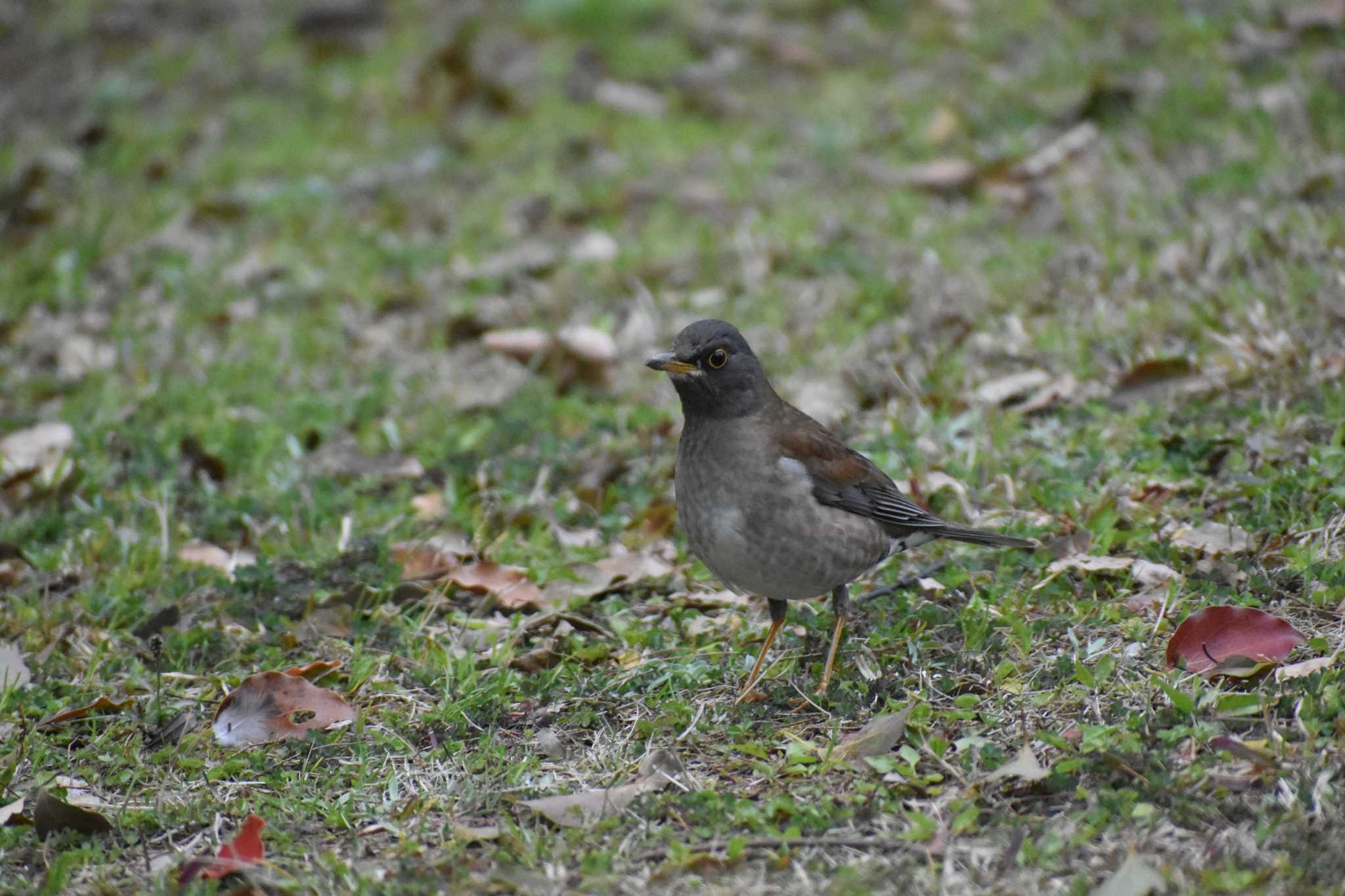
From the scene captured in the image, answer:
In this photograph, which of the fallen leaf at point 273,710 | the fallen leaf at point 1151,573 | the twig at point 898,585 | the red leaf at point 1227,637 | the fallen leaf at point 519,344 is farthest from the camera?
the fallen leaf at point 519,344

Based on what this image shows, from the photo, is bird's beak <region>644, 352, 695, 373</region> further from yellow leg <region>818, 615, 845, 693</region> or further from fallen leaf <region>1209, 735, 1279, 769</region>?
fallen leaf <region>1209, 735, 1279, 769</region>

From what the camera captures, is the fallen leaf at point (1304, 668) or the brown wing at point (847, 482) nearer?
the fallen leaf at point (1304, 668)

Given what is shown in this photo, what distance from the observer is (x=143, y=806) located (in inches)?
163

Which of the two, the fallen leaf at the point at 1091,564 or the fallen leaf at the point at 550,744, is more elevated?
the fallen leaf at the point at 1091,564

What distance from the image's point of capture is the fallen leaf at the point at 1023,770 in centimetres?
378

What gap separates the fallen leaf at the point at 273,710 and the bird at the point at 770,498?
132 cm

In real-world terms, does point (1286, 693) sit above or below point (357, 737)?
above

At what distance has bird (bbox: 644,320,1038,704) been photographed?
4668 millimetres

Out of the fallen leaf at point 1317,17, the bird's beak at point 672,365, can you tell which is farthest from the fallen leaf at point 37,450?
the fallen leaf at point 1317,17

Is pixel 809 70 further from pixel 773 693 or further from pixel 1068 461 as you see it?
pixel 773 693

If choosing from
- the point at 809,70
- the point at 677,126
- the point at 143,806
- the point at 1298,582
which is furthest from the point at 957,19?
the point at 143,806

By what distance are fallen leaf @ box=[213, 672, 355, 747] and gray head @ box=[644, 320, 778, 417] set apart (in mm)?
1579

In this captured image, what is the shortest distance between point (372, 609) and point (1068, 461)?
2843 mm

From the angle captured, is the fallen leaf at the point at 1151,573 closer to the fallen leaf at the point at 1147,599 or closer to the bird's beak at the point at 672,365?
the fallen leaf at the point at 1147,599
